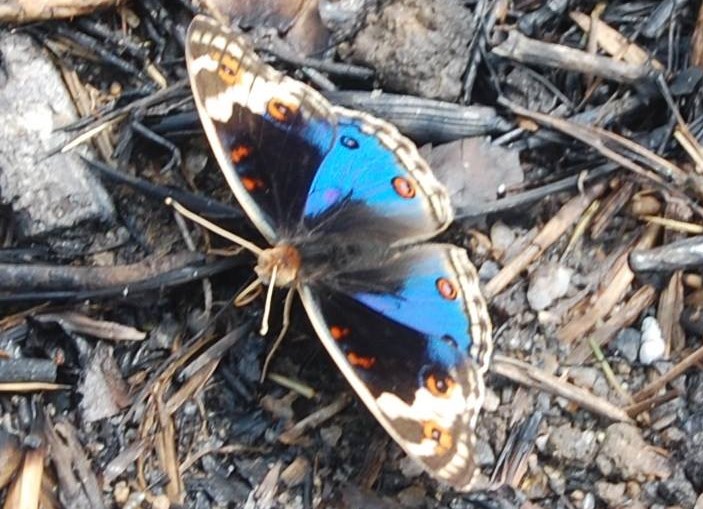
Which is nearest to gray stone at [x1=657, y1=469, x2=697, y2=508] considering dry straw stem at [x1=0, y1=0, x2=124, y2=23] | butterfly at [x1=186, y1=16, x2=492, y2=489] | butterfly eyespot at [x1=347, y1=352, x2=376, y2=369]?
butterfly at [x1=186, y1=16, x2=492, y2=489]

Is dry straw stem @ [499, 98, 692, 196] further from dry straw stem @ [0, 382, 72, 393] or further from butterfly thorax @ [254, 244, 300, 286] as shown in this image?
dry straw stem @ [0, 382, 72, 393]

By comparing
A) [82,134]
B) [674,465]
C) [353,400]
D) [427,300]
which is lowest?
[674,465]

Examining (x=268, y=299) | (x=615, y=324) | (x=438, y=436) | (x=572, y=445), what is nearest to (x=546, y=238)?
(x=615, y=324)

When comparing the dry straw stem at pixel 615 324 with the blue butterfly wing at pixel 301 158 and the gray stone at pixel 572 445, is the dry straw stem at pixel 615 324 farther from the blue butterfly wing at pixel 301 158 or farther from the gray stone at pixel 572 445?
the blue butterfly wing at pixel 301 158

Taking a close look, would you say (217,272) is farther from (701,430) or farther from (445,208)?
(701,430)

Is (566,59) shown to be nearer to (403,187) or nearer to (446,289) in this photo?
(403,187)

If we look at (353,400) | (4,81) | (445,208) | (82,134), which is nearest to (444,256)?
(445,208)
